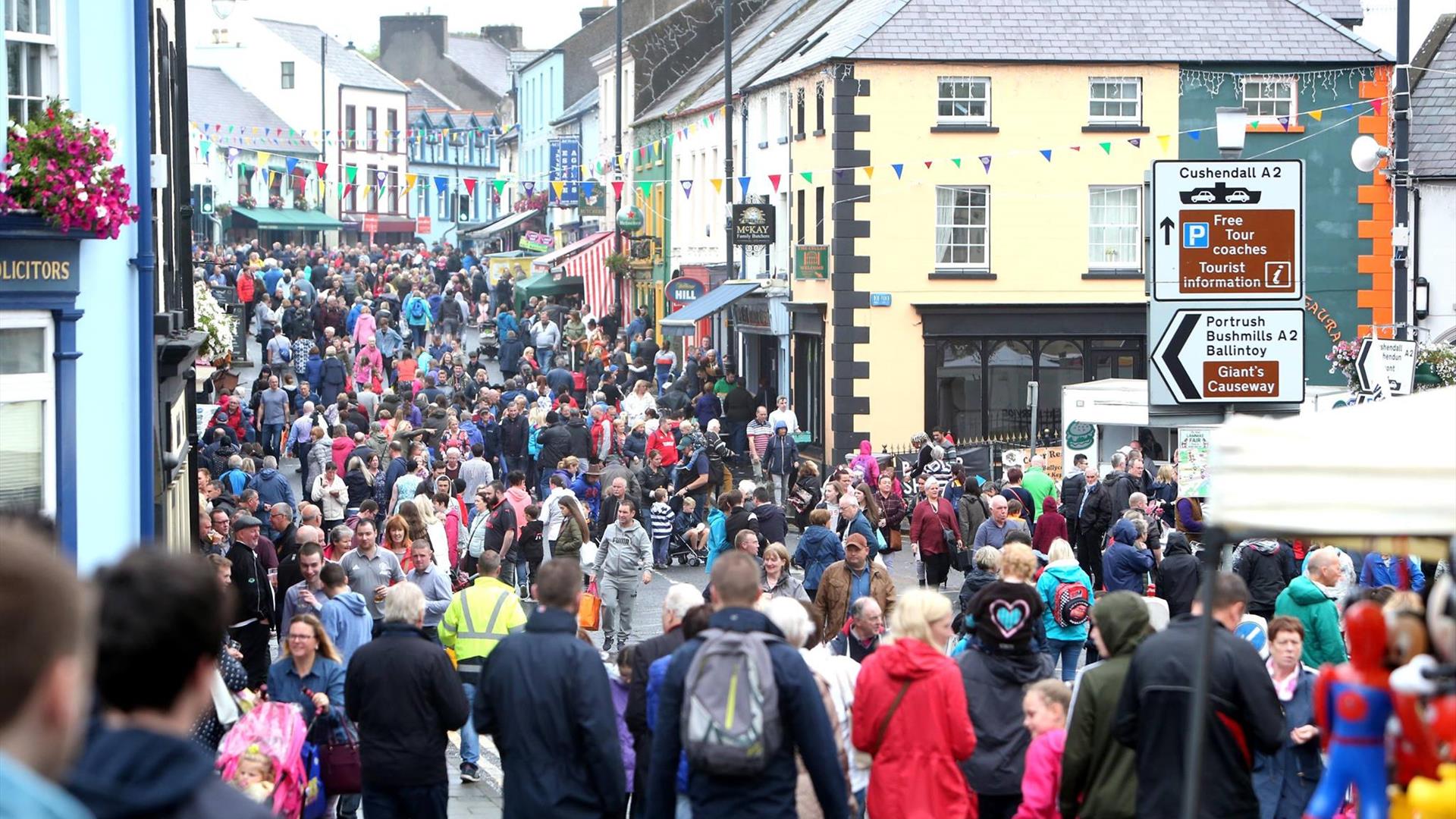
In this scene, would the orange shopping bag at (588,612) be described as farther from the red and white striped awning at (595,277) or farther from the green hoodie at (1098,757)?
the red and white striped awning at (595,277)

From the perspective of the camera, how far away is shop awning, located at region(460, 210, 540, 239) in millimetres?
74625

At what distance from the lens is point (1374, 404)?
242 inches

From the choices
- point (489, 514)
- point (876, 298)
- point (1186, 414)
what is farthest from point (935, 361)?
point (1186, 414)

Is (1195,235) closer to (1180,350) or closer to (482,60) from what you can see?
(1180,350)

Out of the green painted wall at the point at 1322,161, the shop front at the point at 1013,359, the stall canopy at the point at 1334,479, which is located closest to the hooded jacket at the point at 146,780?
the stall canopy at the point at 1334,479

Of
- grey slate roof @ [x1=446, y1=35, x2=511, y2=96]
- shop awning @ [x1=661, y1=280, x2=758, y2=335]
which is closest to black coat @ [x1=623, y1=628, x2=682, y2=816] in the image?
shop awning @ [x1=661, y1=280, x2=758, y2=335]

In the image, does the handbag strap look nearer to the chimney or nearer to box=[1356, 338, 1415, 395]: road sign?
box=[1356, 338, 1415, 395]: road sign

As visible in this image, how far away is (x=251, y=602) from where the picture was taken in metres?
13.7

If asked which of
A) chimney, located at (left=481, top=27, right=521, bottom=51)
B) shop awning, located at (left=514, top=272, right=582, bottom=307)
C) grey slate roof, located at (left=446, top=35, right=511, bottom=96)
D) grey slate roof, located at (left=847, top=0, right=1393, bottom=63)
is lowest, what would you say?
shop awning, located at (left=514, top=272, right=582, bottom=307)

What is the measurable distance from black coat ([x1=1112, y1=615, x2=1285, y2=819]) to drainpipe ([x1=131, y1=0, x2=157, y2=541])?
865cm

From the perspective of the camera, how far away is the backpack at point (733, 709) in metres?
6.59

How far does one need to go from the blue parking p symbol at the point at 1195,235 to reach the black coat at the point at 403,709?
A: 4.18m

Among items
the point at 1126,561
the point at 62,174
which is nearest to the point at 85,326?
the point at 62,174

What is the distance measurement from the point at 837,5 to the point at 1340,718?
34573 mm
